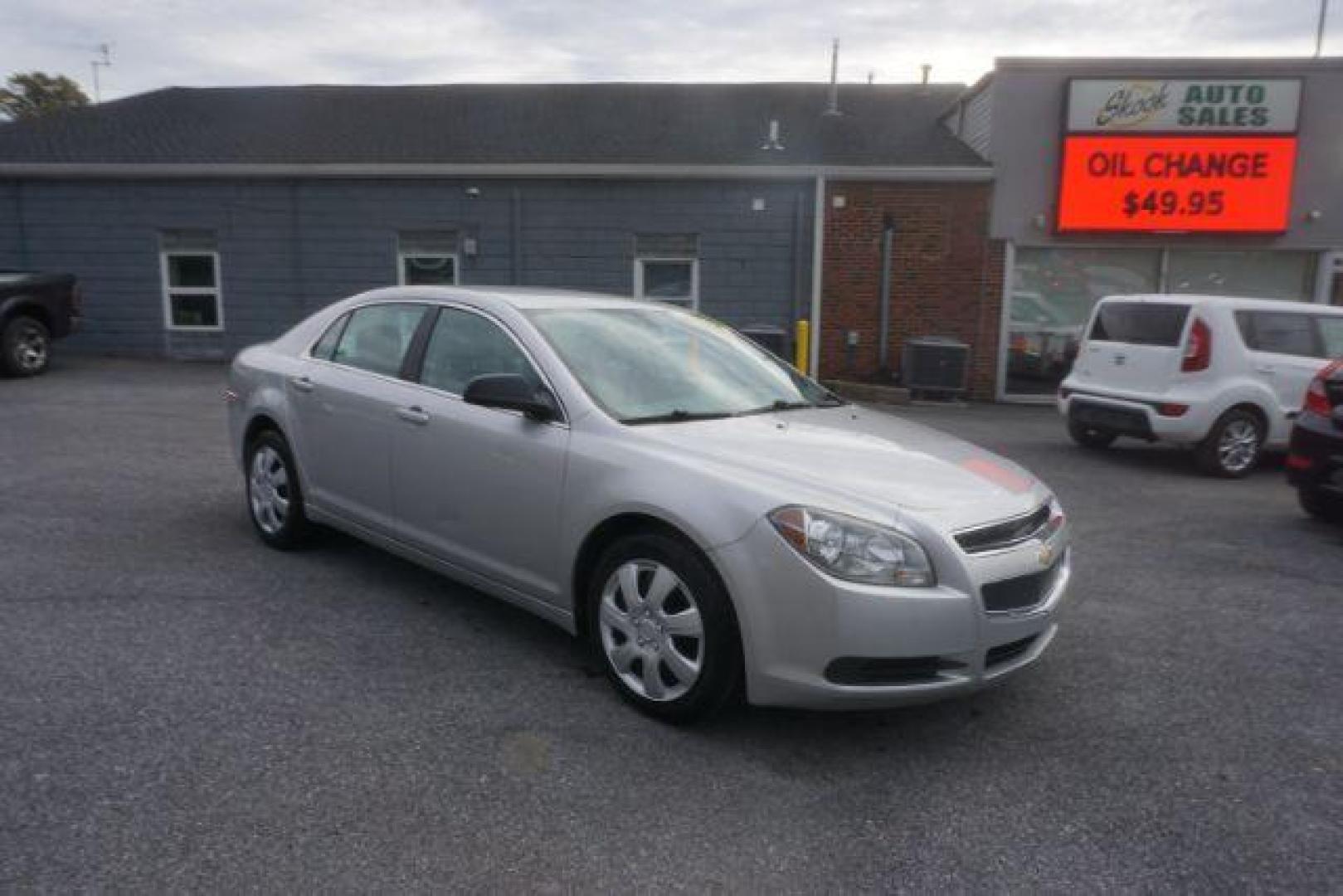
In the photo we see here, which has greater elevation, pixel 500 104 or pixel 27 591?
pixel 500 104

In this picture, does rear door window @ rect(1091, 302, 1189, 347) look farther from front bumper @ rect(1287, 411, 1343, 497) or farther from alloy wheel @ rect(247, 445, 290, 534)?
alloy wheel @ rect(247, 445, 290, 534)

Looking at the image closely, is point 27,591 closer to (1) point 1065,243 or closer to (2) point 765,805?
(2) point 765,805

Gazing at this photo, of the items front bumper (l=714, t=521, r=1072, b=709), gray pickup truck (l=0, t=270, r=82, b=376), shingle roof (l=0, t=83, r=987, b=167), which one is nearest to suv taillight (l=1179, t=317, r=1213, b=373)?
front bumper (l=714, t=521, r=1072, b=709)

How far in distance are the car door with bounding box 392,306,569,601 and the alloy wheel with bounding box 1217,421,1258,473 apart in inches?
285

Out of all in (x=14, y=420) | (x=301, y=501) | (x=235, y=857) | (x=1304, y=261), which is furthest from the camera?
(x=1304, y=261)

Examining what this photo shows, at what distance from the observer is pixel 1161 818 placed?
2861mm

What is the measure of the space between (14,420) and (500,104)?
11.5m

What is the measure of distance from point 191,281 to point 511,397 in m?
14.9

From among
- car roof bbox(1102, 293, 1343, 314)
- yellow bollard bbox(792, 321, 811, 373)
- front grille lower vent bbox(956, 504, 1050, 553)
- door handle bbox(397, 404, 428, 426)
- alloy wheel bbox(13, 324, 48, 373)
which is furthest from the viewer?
yellow bollard bbox(792, 321, 811, 373)

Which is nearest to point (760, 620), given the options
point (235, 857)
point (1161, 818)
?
point (1161, 818)

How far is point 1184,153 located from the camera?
13.9 metres

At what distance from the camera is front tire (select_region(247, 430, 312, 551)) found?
5156 millimetres

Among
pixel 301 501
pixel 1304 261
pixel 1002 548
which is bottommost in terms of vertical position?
pixel 301 501

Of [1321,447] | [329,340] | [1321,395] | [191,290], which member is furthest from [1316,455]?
[191,290]
